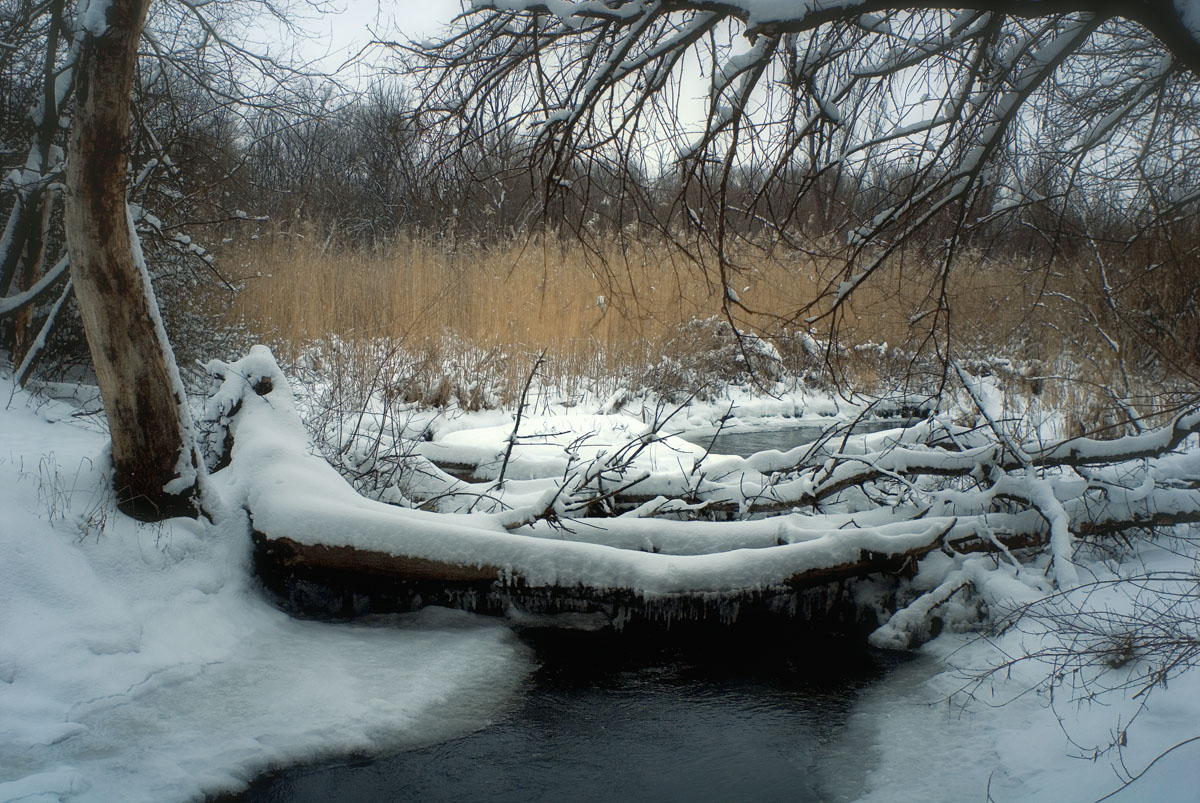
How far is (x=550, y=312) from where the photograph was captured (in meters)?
9.34

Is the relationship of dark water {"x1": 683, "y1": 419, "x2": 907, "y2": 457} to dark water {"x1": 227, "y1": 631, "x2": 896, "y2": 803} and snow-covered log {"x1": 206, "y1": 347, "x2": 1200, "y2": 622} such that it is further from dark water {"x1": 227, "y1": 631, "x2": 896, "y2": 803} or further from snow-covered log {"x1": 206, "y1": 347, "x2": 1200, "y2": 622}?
dark water {"x1": 227, "y1": 631, "x2": 896, "y2": 803}

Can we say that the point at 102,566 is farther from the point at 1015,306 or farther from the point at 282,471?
the point at 1015,306

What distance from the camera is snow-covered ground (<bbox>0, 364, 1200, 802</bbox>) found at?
269cm

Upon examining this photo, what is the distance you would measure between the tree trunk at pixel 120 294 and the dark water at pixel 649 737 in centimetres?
170

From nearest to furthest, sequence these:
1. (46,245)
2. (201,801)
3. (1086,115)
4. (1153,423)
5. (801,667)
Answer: (201,801)
(801,667)
(1086,115)
(1153,423)
(46,245)

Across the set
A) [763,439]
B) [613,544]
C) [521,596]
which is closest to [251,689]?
[521,596]

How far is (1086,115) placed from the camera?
491 centimetres

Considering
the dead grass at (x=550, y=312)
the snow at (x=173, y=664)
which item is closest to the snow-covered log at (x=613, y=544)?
the snow at (x=173, y=664)

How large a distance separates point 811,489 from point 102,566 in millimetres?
3304

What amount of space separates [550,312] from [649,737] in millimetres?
6564

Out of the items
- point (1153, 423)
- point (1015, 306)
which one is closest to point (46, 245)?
point (1153, 423)

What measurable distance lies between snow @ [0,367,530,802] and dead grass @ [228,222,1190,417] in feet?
15.1

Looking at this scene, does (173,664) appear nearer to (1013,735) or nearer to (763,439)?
(1013,735)

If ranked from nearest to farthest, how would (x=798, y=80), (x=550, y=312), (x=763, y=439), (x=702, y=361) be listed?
(x=798, y=80)
(x=763, y=439)
(x=550, y=312)
(x=702, y=361)
